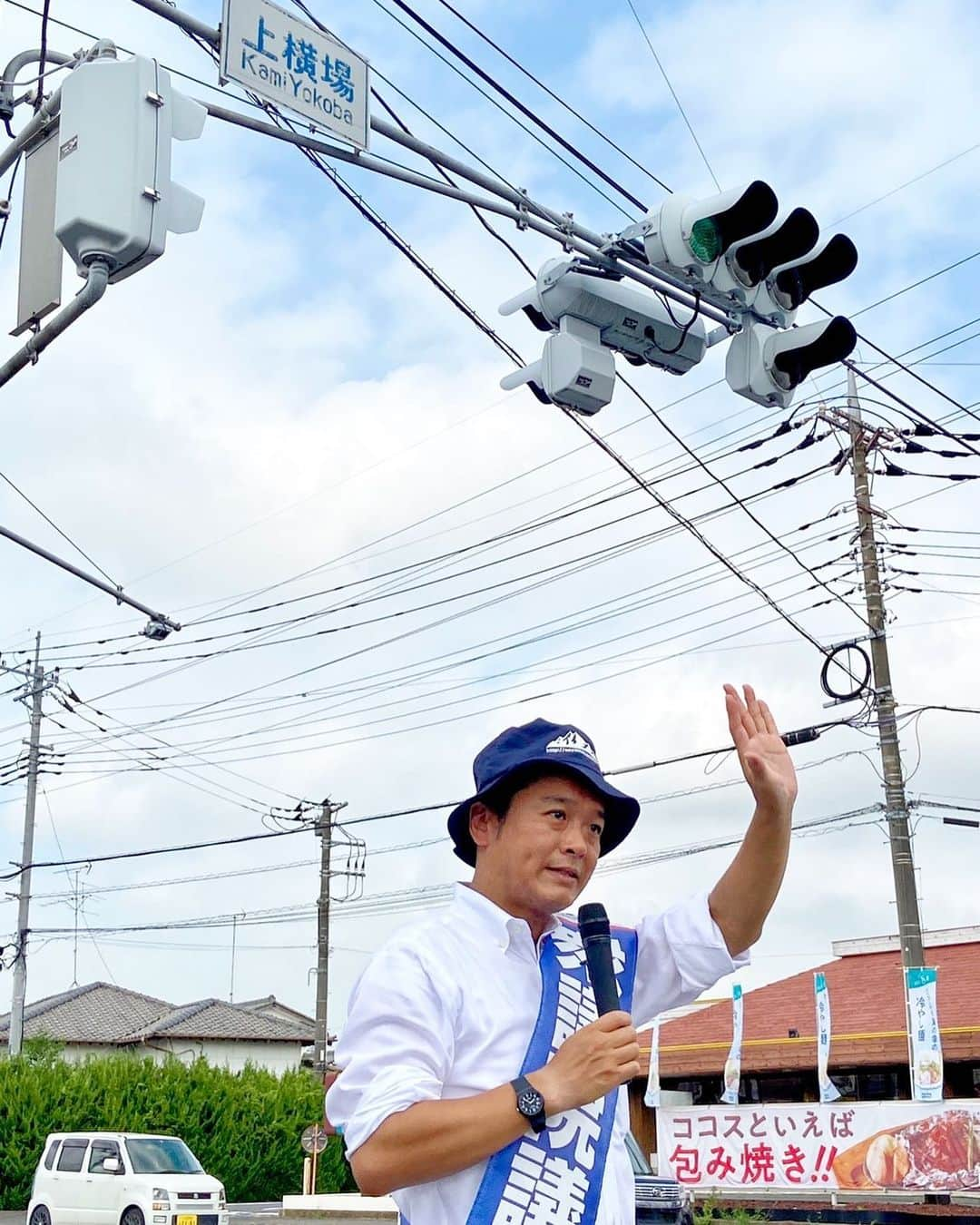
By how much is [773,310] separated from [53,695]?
3064 centimetres

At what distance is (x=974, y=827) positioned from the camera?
70.4ft

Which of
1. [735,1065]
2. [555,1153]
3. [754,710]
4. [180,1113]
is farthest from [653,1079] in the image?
[555,1153]

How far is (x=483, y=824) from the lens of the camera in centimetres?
288

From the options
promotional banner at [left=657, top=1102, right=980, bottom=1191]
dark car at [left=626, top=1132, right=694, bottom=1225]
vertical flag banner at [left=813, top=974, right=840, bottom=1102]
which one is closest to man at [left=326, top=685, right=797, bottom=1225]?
dark car at [left=626, top=1132, right=694, bottom=1225]

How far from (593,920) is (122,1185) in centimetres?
1932

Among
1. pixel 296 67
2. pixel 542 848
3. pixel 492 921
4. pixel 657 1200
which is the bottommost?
pixel 657 1200

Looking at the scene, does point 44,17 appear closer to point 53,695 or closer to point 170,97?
point 170,97

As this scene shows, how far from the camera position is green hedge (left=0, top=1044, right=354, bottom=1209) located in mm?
29422

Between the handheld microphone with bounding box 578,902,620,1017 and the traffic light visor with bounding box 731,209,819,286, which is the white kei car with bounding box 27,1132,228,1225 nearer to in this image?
the traffic light visor with bounding box 731,209,819,286

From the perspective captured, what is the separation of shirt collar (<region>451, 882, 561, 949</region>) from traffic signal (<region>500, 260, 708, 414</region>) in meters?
4.43

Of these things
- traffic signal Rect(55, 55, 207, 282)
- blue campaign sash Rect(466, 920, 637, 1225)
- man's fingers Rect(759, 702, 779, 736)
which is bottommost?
blue campaign sash Rect(466, 920, 637, 1225)

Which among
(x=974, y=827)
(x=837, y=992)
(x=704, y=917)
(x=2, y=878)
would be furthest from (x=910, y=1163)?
(x=2, y=878)

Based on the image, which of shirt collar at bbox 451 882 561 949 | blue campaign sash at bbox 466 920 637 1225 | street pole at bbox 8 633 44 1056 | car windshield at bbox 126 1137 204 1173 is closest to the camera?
blue campaign sash at bbox 466 920 637 1225

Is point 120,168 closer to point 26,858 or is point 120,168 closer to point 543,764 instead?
point 543,764
